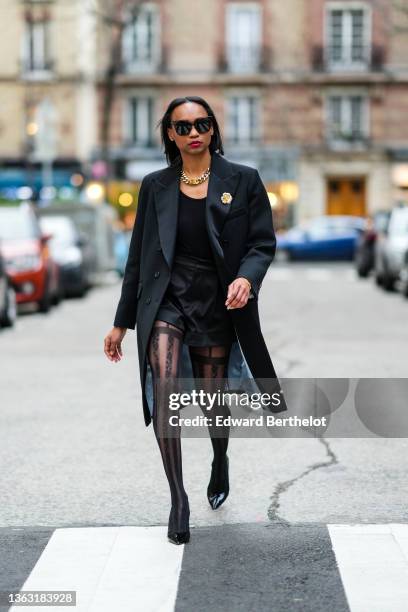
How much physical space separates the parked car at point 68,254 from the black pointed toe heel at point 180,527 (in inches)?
708

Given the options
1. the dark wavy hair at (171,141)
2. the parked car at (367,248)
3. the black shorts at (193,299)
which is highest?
the dark wavy hair at (171,141)

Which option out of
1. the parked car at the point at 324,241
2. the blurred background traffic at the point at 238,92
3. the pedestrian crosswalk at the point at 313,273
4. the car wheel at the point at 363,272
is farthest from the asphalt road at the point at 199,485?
the blurred background traffic at the point at 238,92

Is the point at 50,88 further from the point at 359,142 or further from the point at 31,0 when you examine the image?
the point at 359,142

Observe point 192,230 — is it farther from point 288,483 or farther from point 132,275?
point 288,483

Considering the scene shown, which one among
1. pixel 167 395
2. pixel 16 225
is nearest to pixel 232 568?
pixel 167 395

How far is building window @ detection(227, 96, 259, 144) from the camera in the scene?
51.7m

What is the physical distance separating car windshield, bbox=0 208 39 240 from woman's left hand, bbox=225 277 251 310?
49.2 ft

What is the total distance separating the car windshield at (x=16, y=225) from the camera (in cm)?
2030

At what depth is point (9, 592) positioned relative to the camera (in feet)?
15.5

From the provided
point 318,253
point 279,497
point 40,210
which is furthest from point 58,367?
point 318,253

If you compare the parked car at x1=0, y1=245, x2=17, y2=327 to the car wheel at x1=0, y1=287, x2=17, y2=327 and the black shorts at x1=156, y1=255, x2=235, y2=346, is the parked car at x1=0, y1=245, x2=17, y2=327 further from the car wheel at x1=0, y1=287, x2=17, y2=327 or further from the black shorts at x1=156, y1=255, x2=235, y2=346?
the black shorts at x1=156, y1=255, x2=235, y2=346

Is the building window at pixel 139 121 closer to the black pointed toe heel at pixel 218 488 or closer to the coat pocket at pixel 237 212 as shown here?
the black pointed toe heel at pixel 218 488

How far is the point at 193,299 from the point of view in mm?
5551

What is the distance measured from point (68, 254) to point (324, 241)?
63.5 ft
